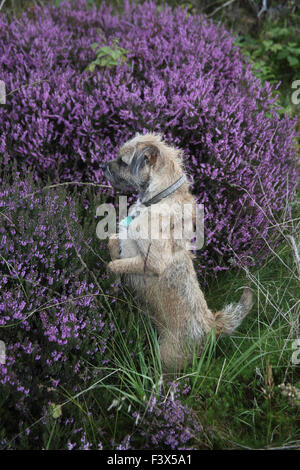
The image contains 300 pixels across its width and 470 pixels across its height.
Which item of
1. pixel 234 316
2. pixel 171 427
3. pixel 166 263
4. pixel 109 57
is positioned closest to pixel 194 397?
pixel 171 427

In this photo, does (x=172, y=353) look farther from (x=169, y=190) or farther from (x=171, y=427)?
(x=169, y=190)

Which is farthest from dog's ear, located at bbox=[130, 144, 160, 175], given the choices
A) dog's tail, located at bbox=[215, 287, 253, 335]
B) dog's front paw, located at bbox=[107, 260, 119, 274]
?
dog's tail, located at bbox=[215, 287, 253, 335]

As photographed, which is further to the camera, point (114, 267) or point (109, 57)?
point (109, 57)

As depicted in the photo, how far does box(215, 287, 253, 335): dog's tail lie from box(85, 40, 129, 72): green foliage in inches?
98.4

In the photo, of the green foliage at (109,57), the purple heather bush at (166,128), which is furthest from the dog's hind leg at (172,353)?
the green foliage at (109,57)

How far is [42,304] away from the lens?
2461 mm

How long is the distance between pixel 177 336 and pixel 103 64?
8.57 ft

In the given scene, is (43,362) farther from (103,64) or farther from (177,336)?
(103,64)

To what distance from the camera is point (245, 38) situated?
631 centimetres

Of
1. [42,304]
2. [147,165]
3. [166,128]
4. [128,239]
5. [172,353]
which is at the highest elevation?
[166,128]

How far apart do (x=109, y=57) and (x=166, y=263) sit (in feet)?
7.70

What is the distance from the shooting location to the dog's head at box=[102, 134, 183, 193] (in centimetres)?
265

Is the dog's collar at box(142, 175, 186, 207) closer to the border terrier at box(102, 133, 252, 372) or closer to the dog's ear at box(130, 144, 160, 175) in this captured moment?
the border terrier at box(102, 133, 252, 372)
